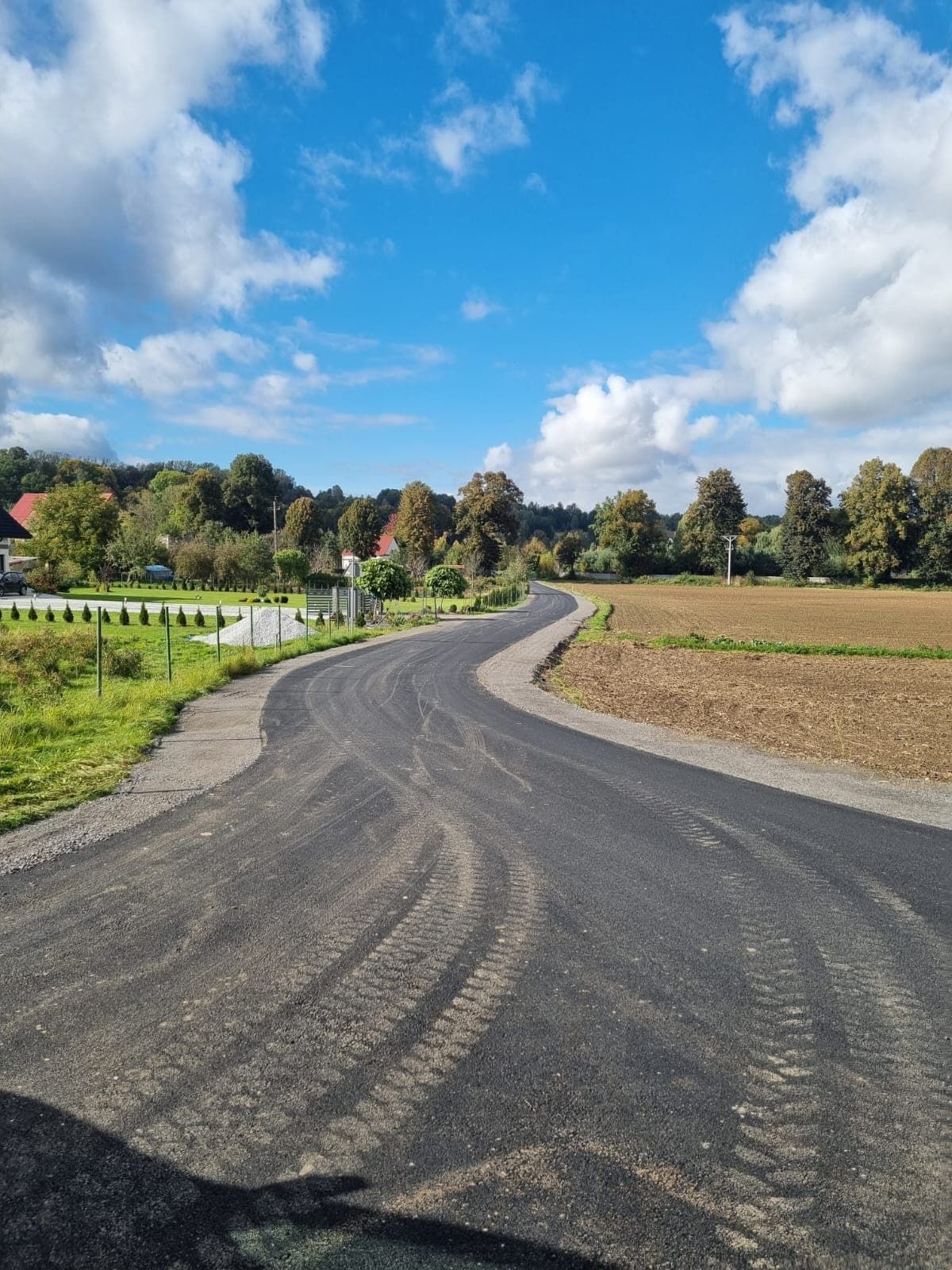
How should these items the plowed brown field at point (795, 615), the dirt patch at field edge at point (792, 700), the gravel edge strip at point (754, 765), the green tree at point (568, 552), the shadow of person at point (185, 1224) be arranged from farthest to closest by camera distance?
the green tree at point (568, 552) → the plowed brown field at point (795, 615) → the dirt patch at field edge at point (792, 700) → the gravel edge strip at point (754, 765) → the shadow of person at point (185, 1224)

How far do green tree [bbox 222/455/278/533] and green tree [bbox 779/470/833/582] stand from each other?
6198cm

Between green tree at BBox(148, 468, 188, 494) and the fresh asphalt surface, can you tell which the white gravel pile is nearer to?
the fresh asphalt surface

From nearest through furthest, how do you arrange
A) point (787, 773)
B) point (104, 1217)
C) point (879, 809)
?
point (104, 1217), point (879, 809), point (787, 773)

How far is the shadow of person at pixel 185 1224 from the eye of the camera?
2.24 m

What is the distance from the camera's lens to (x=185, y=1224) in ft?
7.68

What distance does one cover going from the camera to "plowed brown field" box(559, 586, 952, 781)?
10.7m

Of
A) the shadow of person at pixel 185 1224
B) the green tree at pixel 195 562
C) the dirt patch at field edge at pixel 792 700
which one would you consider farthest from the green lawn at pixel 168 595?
the shadow of person at pixel 185 1224

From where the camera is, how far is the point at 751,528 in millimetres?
134500

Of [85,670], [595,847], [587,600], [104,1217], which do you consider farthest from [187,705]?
[587,600]

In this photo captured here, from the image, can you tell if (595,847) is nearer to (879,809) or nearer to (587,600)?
(879,809)

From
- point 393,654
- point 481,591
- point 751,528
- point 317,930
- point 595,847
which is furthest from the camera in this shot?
point 751,528

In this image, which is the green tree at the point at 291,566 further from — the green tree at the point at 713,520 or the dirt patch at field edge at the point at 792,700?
the green tree at the point at 713,520

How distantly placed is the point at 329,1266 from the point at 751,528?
14259 centimetres

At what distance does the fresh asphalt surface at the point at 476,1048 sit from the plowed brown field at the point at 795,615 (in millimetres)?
26503
